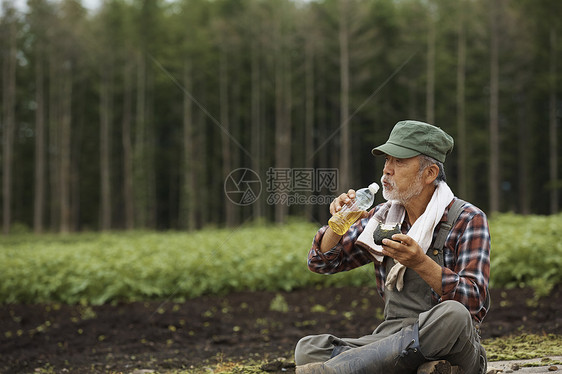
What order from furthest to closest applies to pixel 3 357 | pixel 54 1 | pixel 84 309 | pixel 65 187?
pixel 65 187 < pixel 54 1 < pixel 84 309 < pixel 3 357

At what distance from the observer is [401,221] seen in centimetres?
265

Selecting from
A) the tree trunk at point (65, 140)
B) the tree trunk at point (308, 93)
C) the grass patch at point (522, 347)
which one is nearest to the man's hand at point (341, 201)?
the grass patch at point (522, 347)

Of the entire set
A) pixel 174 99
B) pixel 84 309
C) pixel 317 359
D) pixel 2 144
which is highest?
pixel 174 99

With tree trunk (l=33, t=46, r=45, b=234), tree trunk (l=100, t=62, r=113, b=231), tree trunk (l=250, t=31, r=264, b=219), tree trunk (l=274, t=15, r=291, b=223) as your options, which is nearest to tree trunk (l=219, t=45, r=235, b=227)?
tree trunk (l=250, t=31, r=264, b=219)

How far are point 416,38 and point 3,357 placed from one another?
64.7 ft

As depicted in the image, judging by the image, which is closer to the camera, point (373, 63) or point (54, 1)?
point (54, 1)

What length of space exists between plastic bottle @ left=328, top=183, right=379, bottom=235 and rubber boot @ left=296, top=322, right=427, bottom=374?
0.50 meters

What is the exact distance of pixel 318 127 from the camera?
95.3 ft

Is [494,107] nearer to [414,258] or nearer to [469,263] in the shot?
[469,263]

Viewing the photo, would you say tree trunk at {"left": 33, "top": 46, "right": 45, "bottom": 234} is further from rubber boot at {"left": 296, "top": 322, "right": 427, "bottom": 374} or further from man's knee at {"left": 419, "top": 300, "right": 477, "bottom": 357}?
man's knee at {"left": 419, "top": 300, "right": 477, "bottom": 357}

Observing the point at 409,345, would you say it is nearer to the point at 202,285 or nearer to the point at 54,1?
the point at 202,285

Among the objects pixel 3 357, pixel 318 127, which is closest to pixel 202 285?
pixel 3 357

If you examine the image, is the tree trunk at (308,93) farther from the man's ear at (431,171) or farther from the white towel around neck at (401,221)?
the man's ear at (431,171)
